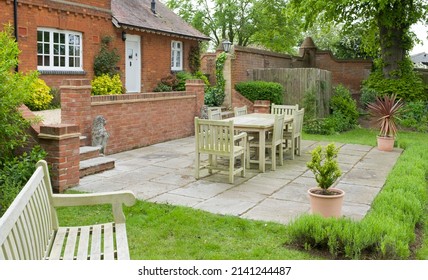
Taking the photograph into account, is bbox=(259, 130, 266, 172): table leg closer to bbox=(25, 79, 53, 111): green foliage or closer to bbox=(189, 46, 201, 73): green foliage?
bbox=(25, 79, 53, 111): green foliage

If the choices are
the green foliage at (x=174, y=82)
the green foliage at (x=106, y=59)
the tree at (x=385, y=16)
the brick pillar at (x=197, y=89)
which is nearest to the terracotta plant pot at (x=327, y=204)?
the brick pillar at (x=197, y=89)

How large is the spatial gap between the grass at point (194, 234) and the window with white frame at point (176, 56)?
14.8 meters

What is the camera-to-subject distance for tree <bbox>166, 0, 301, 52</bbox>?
3500 cm

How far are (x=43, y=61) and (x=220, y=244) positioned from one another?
1103 cm

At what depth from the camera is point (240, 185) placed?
7.64 metres

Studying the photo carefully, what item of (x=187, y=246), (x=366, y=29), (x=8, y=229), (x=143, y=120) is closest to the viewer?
(x=8, y=229)

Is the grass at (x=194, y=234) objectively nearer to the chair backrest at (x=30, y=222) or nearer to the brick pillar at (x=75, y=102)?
the chair backrest at (x=30, y=222)

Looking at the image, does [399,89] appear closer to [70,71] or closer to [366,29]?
[366,29]

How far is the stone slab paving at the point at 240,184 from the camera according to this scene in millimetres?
6316

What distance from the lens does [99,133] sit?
9805 mm

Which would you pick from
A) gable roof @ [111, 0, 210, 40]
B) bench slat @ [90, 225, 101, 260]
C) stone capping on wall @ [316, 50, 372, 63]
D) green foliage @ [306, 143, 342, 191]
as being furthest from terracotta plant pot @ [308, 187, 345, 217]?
stone capping on wall @ [316, 50, 372, 63]

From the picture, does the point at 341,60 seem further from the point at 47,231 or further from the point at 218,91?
the point at 47,231

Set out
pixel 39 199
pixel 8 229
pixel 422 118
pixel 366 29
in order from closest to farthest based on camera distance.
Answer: pixel 8 229, pixel 39 199, pixel 422 118, pixel 366 29
